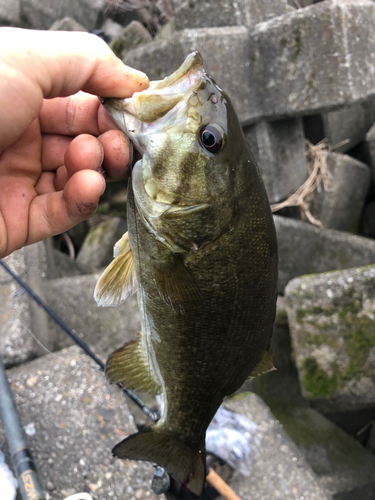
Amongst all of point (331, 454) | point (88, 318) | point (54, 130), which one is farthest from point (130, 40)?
point (331, 454)

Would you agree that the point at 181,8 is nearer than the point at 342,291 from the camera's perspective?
No

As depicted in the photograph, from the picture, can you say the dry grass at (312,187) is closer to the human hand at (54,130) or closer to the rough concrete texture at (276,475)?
the rough concrete texture at (276,475)

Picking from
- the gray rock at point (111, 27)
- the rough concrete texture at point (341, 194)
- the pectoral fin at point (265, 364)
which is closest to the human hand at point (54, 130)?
the pectoral fin at point (265, 364)

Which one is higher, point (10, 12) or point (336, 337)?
point (10, 12)

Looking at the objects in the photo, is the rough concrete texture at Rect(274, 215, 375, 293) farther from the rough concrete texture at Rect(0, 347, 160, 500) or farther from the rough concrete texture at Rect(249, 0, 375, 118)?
the rough concrete texture at Rect(0, 347, 160, 500)

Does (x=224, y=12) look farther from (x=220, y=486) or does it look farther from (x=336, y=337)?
(x=220, y=486)

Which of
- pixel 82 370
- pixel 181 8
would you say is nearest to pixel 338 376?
pixel 82 370

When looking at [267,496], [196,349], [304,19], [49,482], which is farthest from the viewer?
[304,19]

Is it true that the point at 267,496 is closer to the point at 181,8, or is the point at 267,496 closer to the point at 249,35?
the point at 249,35
